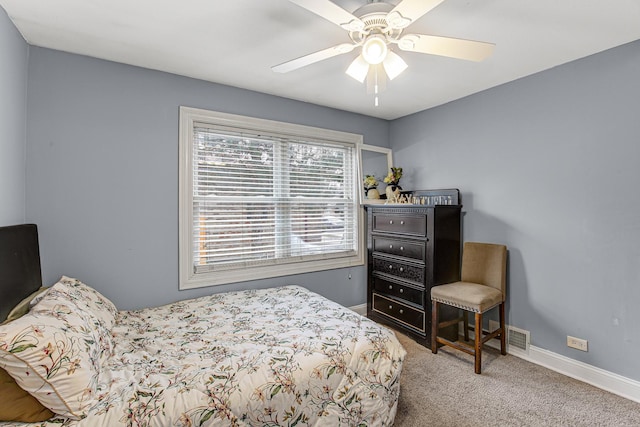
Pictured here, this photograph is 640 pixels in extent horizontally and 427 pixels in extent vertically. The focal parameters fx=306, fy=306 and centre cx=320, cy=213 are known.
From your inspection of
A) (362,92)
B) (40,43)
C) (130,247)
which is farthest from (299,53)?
(130,247)

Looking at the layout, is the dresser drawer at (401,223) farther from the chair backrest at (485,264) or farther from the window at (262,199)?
the chair backrest at (485,264)

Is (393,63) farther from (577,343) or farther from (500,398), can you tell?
(577,343)

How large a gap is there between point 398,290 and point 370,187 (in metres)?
1.31

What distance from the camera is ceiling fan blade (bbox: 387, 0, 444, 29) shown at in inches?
51.6

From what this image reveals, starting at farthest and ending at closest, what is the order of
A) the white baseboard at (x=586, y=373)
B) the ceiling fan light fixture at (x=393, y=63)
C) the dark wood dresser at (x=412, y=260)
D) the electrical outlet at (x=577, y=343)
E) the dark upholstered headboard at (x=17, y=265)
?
the dark wood dresser at (x=412, y=260) < the electrical outlet at (x=577, y=343) < the white baseboard at (x=586, y=373) < the ceiling fan light fixture at (x=393, y=63) < the dark upholstered headboard at (x=17, y=265)

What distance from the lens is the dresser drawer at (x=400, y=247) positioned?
10.2 ft

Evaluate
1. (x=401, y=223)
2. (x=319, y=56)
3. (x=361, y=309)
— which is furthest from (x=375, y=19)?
(x=361, y=309)

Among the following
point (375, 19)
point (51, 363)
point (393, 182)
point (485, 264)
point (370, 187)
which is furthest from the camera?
point (370, 187)

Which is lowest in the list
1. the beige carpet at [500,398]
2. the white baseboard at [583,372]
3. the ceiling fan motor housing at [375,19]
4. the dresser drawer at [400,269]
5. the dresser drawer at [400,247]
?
the beige carpet at [500,398]

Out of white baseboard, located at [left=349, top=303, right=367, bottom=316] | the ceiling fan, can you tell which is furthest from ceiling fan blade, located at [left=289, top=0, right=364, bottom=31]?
white baseboard, located at [left=349, top=303, right=367, bottom=316]

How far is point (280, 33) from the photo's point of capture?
2.04 metres

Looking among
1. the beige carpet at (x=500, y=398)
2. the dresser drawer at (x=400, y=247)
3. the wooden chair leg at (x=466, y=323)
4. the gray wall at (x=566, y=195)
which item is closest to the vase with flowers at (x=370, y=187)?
the dresser drawer at (x=400, y=247)

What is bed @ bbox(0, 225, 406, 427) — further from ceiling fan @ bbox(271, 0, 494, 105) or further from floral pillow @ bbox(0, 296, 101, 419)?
ceiling fan @ bbox(271, 0, 494, 105)

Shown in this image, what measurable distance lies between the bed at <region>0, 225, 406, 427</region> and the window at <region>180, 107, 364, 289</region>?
2.44 ft
